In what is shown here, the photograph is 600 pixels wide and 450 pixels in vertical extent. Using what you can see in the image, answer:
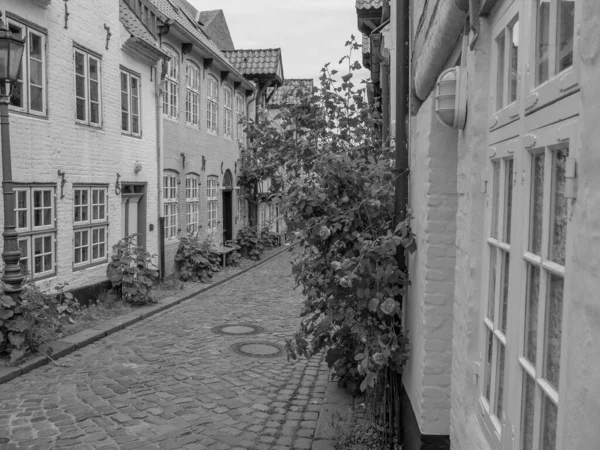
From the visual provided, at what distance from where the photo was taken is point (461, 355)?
9.20 ft

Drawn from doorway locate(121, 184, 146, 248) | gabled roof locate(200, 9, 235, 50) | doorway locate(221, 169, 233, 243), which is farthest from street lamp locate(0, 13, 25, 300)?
gabled roof locate(200, 9, 235, 50)

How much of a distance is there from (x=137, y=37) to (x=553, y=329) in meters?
11.0

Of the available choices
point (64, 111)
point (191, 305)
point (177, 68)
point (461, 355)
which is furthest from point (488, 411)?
point (177, 68)

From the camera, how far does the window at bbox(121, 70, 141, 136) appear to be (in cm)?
1130

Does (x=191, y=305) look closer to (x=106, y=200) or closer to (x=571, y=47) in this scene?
(x=106, y=200)

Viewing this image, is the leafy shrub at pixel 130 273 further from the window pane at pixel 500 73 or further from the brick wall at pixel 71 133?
the window pane at pixel 500 73

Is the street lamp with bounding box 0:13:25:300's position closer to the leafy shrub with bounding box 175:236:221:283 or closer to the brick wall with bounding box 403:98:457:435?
the brick wall with bounding box 403:98:457:435

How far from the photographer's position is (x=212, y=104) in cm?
1712

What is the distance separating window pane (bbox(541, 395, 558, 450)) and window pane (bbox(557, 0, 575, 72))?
0.98 meters

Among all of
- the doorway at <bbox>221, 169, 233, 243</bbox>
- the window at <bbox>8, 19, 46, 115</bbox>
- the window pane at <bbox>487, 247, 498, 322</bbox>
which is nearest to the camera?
the window pane at <bbox>487, 247, 498, 322</bbox>

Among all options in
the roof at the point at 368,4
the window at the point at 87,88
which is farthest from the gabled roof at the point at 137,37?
the roof at the point at 368,4

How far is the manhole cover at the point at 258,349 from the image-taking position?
24.8ft

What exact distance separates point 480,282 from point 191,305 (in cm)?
922

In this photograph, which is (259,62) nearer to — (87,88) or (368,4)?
(368,4)
